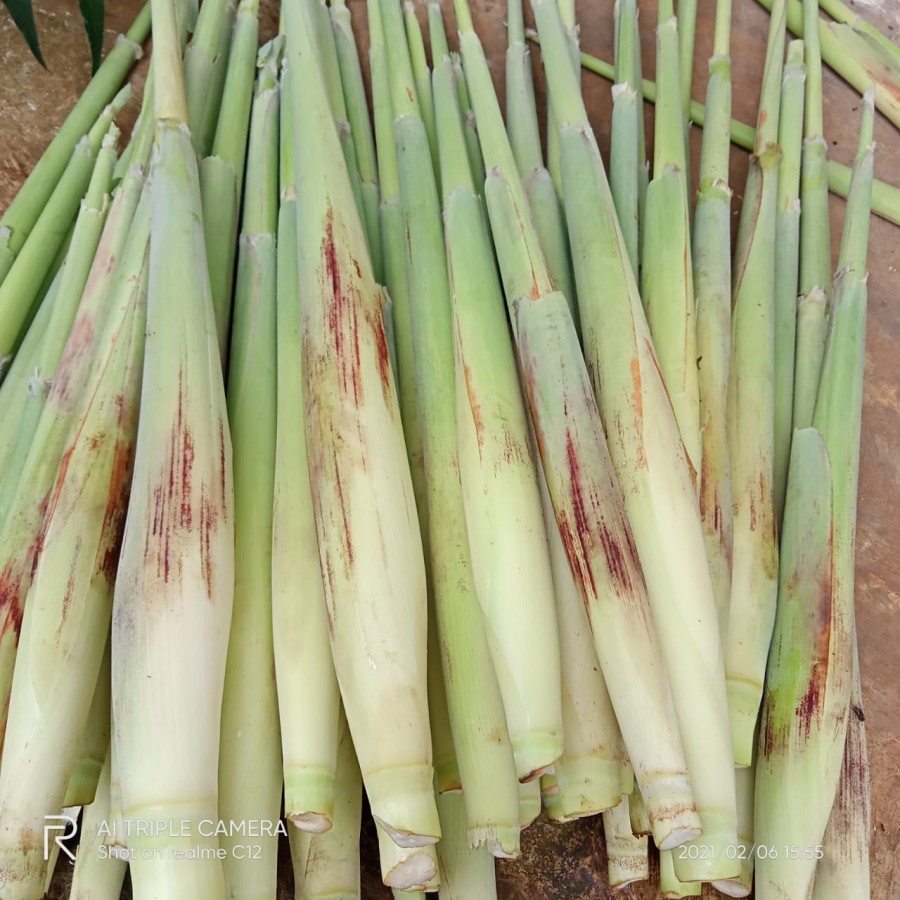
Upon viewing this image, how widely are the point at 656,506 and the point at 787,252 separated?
686 mm

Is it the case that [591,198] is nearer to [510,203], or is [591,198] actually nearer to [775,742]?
[510,203]

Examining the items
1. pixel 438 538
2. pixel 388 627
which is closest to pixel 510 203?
pixel 438 538

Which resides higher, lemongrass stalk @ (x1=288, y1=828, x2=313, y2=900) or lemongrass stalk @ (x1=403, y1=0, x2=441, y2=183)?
lemongrass stalk @ (x1=403, y1=0, x2=441, y2=183)

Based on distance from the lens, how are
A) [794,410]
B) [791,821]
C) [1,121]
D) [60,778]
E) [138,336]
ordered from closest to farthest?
[60,778] → [791,821] → [138,336] → [794,410] → [1,121]

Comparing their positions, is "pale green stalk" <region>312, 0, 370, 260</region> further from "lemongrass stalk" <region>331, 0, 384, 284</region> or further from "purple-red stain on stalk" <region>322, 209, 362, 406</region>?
"purple-red stain on stalk" <region>322, 209, 362, 406</region>

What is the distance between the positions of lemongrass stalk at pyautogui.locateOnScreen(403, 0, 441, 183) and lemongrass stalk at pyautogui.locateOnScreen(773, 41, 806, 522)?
1.98ft

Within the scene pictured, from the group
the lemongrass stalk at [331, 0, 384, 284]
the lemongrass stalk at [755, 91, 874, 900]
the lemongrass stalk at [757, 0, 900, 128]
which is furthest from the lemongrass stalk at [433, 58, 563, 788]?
the lemongrass stalk at [757, 0, 900, 128]

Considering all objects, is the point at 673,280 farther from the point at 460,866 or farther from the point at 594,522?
the point at 460,866

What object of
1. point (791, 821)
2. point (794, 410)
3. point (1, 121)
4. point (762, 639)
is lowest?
point (791, 821)

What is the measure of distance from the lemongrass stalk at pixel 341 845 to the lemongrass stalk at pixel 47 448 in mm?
385

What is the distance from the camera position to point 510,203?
115 cm

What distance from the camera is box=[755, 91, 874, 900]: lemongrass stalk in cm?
98

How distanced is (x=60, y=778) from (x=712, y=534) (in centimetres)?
81

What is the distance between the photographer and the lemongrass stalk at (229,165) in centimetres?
124
